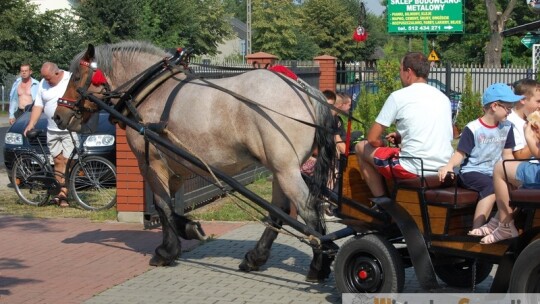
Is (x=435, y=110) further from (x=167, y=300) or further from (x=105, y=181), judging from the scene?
(x=105, y=181)

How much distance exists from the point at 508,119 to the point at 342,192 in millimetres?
1463

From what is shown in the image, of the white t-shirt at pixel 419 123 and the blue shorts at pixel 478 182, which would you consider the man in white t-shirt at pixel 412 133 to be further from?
the blue shorts at pixel 478 182

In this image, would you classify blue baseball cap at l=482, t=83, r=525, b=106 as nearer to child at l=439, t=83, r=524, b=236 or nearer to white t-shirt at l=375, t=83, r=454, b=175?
child at l=439, t=83, r=524, b=236

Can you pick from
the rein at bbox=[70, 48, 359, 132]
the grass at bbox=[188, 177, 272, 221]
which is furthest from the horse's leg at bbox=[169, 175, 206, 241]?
the grass at bbox=[188, 177, 272, 221]

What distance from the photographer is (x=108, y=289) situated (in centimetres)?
775

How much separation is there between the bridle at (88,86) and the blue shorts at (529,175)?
4572 mm

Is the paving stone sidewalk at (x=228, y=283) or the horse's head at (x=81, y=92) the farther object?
the horse's head at (x=81, y=92)

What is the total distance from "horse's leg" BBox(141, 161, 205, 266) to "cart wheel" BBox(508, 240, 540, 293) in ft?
12.1

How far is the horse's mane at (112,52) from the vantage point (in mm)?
8828

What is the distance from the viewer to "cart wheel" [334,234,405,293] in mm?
6398

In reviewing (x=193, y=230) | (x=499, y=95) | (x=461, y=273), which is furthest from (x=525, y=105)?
(x=193, y=230)

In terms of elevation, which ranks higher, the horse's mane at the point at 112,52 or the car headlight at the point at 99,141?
the horse's mane at the point at 112,52

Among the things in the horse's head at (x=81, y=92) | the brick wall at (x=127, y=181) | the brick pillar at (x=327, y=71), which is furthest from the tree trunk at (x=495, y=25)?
the horse's head at (x=81, y=92)

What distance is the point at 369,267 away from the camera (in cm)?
658
